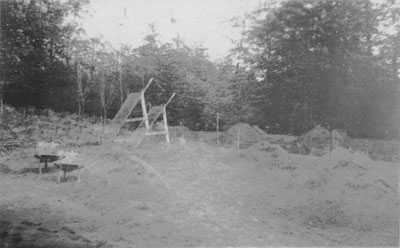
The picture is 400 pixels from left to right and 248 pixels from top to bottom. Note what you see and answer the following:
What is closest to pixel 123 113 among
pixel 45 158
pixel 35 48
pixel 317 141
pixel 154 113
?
pixel 154 113

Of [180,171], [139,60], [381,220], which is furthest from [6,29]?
[381,220]

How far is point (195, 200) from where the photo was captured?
18.3 ft

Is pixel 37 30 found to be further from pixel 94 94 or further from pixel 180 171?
pixel 180 171

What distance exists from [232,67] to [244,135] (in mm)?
2121

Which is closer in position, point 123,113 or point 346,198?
point 346,198

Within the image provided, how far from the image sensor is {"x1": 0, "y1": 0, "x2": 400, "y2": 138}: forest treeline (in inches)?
247

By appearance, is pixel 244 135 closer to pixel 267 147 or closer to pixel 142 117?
pixel 267 147

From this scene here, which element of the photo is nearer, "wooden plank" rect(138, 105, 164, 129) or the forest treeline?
the forest treeline

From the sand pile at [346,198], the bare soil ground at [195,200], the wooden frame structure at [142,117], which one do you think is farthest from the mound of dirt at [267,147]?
the wooden frame structure at [142,117]

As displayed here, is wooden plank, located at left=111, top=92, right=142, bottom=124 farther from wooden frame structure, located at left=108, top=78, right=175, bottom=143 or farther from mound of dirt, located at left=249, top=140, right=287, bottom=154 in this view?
mound of dirt, located at left=249, top=140, right=287, bottom=154

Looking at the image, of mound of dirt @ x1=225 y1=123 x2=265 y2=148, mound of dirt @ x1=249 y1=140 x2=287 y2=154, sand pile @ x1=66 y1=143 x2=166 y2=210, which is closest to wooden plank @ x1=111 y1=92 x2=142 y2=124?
sand pile @ x1=66 y1=143 x2=166 y2=210

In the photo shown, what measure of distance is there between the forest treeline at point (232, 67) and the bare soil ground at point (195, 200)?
3.24 ft

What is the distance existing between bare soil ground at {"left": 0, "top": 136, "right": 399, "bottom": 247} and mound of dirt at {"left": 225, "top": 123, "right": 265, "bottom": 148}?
785 mm

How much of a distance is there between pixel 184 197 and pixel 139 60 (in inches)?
112
